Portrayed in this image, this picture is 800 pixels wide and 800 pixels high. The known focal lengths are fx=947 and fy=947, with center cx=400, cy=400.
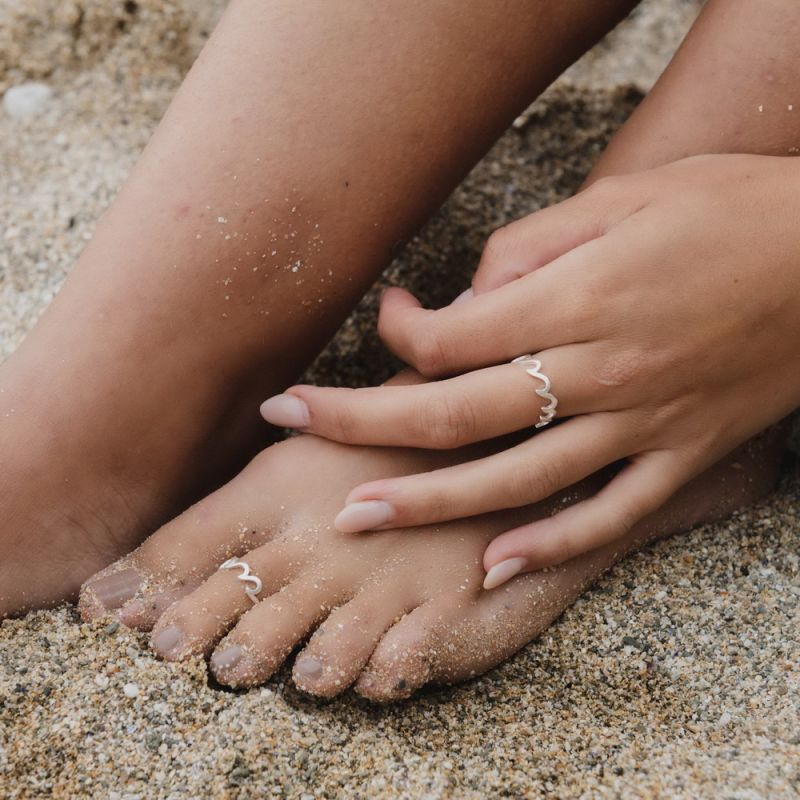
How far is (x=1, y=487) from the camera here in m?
1.03

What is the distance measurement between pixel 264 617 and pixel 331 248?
0.42 m

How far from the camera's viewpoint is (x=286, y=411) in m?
1.10

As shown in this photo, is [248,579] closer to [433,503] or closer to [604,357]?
[433,503]

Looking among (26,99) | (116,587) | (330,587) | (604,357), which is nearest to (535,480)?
(604,357)

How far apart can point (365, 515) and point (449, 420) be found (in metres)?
0.14

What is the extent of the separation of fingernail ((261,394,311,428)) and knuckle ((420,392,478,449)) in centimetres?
15

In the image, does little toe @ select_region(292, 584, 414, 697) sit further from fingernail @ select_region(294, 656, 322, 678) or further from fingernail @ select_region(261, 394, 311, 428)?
fingernail @ select_region(261, 394, 311, 428)

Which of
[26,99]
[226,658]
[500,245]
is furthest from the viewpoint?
[26,99]

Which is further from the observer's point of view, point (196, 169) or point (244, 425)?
point (244, 425)

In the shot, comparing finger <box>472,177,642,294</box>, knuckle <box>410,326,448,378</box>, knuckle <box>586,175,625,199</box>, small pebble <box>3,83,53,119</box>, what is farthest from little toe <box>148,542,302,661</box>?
small pebble <box>3,83,53,119</box>

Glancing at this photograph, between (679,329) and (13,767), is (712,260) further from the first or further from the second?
(13,767)

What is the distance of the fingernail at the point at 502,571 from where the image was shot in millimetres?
1051

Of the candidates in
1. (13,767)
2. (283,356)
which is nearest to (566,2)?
(283,356)

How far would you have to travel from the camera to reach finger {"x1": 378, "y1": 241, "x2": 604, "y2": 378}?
3.27ft
